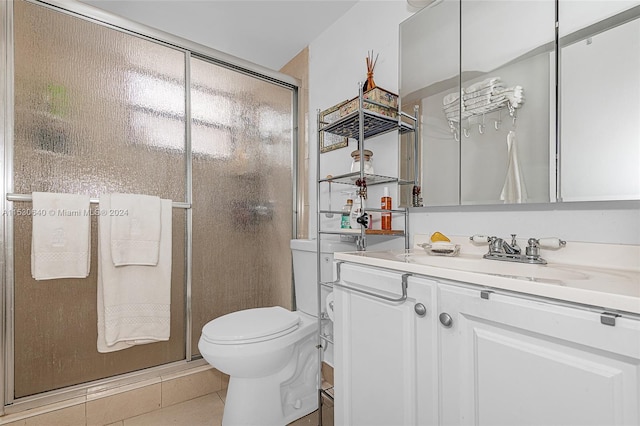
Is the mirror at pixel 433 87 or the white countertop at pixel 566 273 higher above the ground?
the mirror at pixel 433 87

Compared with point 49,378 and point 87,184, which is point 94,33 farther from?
point 49,378

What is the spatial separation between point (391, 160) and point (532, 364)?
3.58 feet

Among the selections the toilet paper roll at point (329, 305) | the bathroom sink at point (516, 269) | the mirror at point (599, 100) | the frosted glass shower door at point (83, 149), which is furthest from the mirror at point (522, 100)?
Answer: the frosted glass shower door at point (83, 149)

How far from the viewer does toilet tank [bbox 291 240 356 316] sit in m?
1.61

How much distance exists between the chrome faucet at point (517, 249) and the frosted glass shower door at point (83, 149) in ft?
5.13

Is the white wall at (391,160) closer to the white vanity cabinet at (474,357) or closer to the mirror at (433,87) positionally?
the mirror at (433,87)

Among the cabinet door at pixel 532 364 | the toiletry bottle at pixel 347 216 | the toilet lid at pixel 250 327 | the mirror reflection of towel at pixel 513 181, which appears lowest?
the toilet lid at pixel 250 327

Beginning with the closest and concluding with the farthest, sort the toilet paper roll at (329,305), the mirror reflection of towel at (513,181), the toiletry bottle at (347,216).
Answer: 1. the mirror reflection of towel at (513,181)
2. the toilet paper roll at (329,305)
3. the toiletry bottle at (347,216)

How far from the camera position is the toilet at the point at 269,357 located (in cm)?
131

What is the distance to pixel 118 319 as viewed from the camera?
59.8 inches

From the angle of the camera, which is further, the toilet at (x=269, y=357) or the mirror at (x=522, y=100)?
the toilet at (x=269, y=357)

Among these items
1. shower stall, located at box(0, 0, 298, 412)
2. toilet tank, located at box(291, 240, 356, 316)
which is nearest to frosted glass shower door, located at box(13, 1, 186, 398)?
shower stall, located at box(0, 0, 298, 412)

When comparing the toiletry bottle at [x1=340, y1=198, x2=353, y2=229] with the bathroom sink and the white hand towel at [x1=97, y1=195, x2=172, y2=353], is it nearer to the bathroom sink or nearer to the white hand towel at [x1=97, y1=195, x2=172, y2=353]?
the bathroom sink

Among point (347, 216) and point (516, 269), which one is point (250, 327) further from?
point (516, 269)
